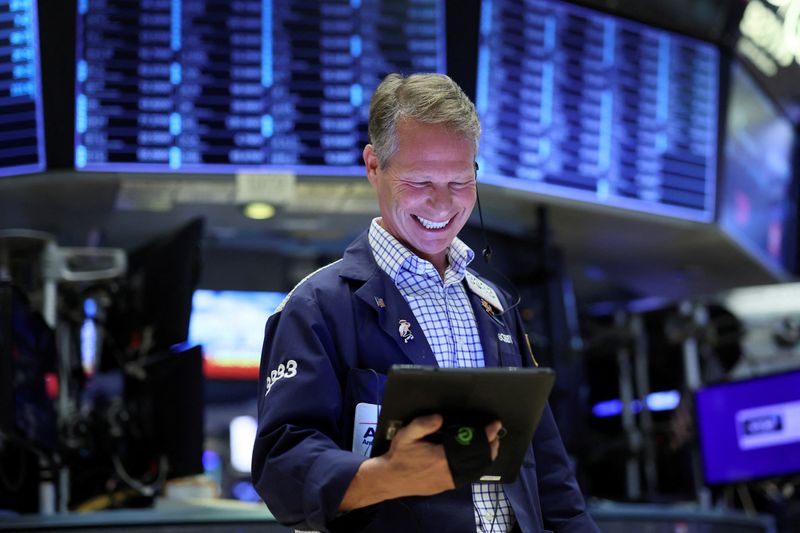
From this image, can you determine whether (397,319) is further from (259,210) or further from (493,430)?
(259,210)

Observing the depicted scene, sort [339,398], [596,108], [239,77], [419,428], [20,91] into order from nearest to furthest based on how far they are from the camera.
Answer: [419,428] < [339,398] < [20,91] < [239,77] < [596,108]

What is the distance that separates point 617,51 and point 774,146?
72.7 inches

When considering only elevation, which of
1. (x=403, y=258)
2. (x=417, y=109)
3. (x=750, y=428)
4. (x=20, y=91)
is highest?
(x=20, y=91)

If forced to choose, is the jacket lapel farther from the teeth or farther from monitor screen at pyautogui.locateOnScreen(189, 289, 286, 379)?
monitor screen at pyautogui.locateOnScreen(189, 289, 286, 379)

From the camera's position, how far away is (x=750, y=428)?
5195 mm

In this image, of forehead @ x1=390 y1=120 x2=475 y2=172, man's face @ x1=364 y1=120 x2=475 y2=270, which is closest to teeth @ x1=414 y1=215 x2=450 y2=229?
man's face @ x1=364 y1=120 x2=475 y2=270

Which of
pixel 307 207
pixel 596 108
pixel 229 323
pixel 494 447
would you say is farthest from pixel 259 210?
pixel 494 447

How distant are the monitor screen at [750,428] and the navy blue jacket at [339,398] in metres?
3.26

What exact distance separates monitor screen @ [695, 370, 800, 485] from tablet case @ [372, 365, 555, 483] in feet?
12.0

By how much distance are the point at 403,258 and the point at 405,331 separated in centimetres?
14

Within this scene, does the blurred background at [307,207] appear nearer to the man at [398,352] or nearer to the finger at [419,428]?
the man at [398,352]

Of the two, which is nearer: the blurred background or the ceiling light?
the blurred background

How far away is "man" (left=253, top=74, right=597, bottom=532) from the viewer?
1.67 metres

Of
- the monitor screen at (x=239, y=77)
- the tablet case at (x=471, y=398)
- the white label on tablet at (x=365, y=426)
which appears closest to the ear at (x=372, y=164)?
the white label on tablet at (x=365, y=426)
